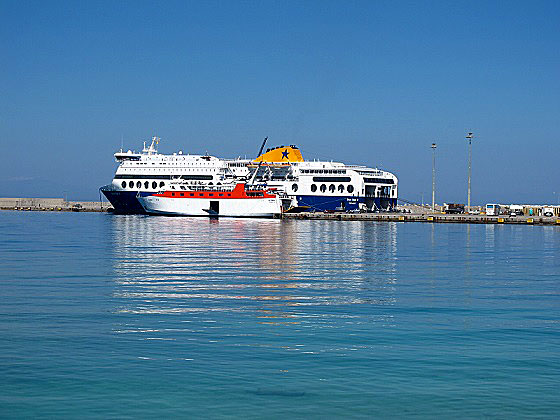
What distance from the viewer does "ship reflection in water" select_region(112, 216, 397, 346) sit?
1736 cm

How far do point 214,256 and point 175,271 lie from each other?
727 centimetres

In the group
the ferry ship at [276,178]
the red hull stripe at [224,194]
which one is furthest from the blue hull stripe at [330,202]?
the red hull stripe at [224,194]

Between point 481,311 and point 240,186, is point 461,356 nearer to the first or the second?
point 481,311

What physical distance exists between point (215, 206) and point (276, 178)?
1641 centimetres

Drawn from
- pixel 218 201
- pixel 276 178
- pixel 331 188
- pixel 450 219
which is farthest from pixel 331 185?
pixel 450 219

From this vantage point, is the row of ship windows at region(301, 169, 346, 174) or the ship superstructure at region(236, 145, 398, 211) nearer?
the ship superstructure at region(236, 145, 398, 211)

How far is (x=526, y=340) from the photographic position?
14.9 meters

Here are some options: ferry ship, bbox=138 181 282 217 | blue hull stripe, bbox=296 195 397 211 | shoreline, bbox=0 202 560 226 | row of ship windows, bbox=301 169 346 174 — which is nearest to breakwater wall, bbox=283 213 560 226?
shoreline, bbox=0 202 560 226

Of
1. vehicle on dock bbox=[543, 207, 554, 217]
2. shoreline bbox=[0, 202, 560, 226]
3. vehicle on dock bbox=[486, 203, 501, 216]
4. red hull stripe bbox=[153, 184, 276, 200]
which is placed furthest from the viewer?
vehicle on dock bbox=[543, 207, 554, 217]

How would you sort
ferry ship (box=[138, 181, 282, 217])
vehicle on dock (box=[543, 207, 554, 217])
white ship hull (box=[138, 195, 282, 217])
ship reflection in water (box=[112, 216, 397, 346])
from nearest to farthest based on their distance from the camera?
ship reflection in water (box=[112, 216, 397, 346]) < white ship hull (box=[138, 195, 282, 217]) < ferry ship (box=[138, 181, 282, 217]) < vehicle on dock (box=[543, 207, 554, 217])

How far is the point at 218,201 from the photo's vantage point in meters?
99.6

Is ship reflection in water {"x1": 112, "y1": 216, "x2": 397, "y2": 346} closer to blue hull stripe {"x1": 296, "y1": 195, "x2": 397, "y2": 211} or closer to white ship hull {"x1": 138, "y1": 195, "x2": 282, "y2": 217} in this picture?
white ship hull {"x1": 138, "y1": 195, "x2": 282, "y2": 217}

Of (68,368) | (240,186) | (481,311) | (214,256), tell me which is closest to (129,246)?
(214,256)

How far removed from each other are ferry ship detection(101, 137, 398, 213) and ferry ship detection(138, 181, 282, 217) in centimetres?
357
